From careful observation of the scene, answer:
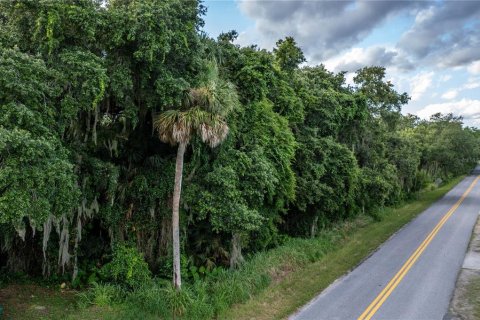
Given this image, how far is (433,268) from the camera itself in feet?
57.7

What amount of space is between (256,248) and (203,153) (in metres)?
6.51

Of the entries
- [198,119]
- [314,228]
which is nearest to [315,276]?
[314,228]

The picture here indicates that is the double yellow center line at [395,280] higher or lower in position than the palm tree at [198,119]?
lower

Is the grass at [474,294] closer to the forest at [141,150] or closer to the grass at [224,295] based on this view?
the grass at [224,295]

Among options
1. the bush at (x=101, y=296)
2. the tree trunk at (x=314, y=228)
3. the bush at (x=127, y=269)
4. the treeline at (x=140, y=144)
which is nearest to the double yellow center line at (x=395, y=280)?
the treeline at (x=140, y=144)

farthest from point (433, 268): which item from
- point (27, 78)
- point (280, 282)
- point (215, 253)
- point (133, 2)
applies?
point (27, 78)

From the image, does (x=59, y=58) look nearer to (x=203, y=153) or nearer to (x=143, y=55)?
(x=143, y=55)

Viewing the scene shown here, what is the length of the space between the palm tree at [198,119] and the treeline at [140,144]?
102mm

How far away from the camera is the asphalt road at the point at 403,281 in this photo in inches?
508

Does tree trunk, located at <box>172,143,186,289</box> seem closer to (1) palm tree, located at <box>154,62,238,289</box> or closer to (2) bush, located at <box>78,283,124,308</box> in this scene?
(1) palm tree, located at <box>154,62,238,289</box>

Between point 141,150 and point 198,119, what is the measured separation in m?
4.38

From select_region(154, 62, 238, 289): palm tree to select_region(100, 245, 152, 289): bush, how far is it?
159 centimetres

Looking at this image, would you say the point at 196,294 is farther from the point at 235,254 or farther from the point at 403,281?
the point at 403,281

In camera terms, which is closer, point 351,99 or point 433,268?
point 433,268
